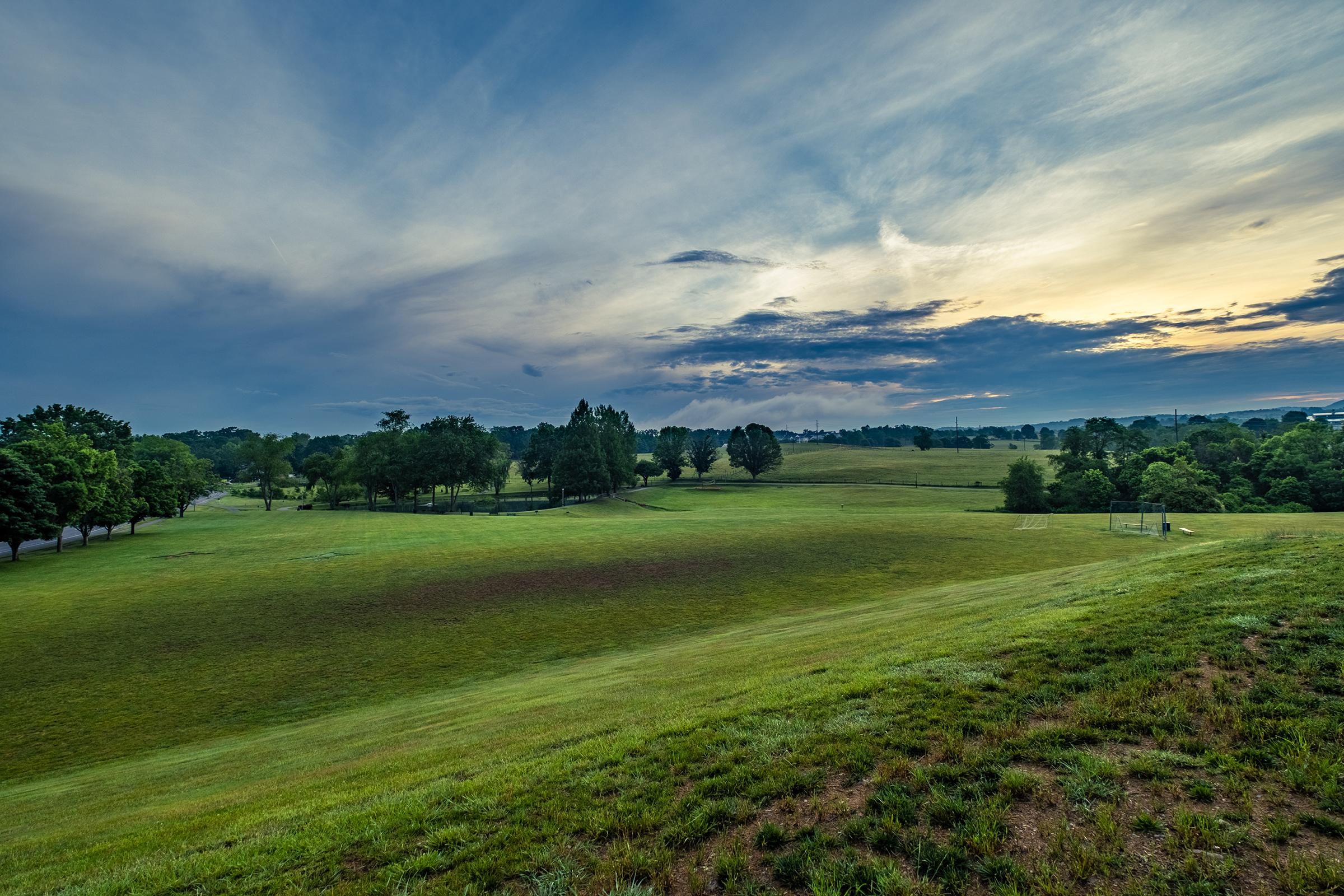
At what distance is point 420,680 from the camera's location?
72.3 ft

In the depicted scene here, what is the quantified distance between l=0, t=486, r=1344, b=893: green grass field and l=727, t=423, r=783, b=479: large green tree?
113679 millimetres

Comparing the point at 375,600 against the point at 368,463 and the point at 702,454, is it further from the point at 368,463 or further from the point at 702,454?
the point at 702,454

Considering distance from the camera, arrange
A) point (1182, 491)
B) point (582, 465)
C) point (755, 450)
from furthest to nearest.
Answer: point (755, 450), point (582, 465), point (1182, 491)

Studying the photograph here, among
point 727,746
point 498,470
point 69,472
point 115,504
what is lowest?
point 727,746

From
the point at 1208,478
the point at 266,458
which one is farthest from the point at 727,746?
the point at 266,458

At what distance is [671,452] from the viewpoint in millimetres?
152875

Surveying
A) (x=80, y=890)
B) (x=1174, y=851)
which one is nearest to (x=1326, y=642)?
(x=1174, y=851)

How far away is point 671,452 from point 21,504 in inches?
4716

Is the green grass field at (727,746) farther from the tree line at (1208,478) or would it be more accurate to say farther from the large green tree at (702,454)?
A: the large green tree at (702,454)

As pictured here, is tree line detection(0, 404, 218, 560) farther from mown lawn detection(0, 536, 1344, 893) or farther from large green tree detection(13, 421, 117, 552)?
mown lawn detection(0, 536, 1344, 893)

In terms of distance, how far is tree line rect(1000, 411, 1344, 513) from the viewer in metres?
76.9

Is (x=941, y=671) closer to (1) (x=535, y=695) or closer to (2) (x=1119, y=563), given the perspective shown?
(1) (x=535, y=695)

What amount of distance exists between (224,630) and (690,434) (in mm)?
144576

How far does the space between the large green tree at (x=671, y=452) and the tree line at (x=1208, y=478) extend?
267 feet
